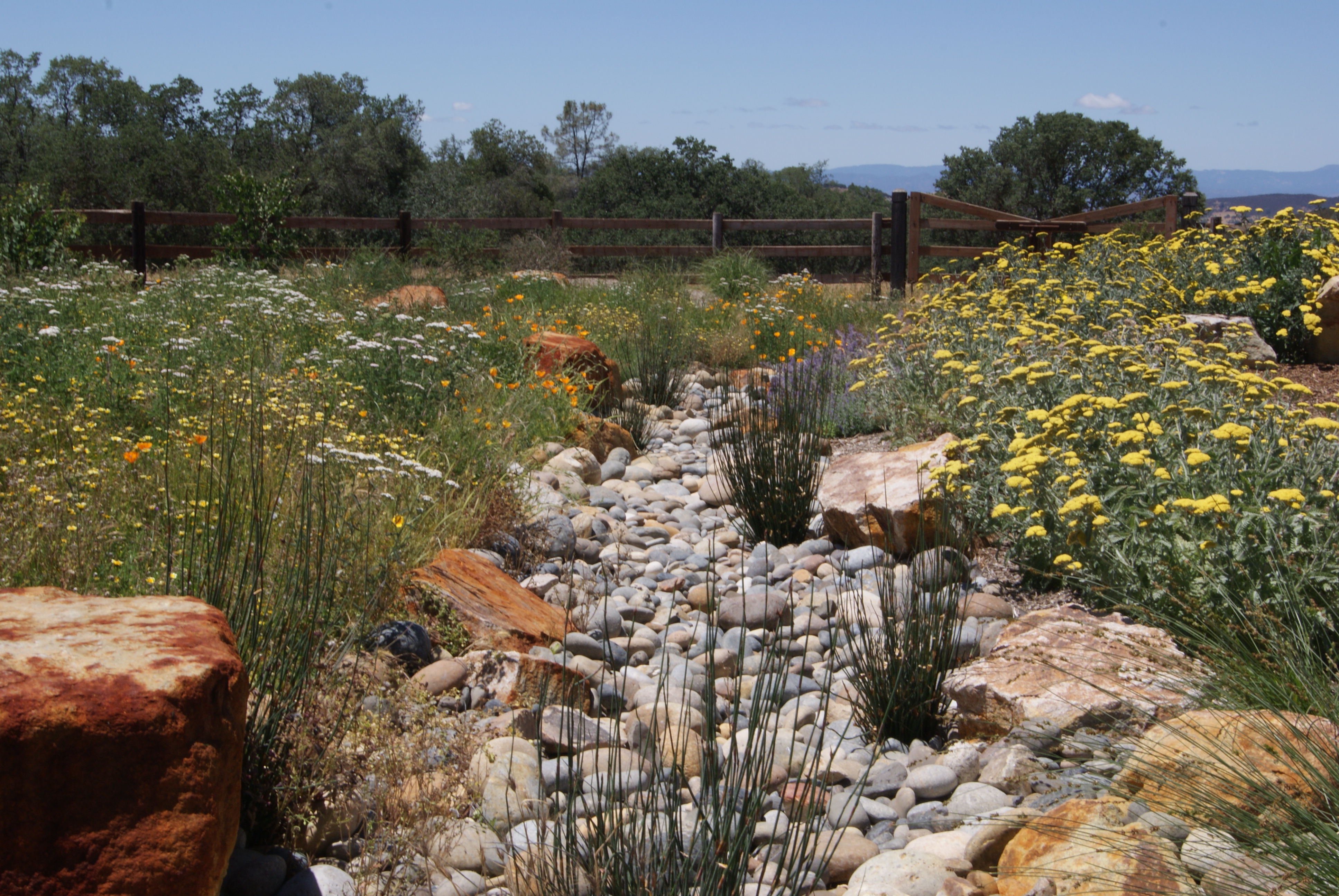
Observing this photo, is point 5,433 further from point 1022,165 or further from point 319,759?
point 1022,165

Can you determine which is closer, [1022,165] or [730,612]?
[730,612]

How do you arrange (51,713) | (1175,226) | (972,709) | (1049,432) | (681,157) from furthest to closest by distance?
(681,157)
(1175,226)
(1049,432)
(972,709)
(51,713)

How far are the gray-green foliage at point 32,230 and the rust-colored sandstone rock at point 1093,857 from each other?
11567 mm

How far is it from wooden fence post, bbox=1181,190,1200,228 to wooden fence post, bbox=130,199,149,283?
13.3m

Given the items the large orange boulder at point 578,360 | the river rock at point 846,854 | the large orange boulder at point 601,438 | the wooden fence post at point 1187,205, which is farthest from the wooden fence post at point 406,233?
the river rock at point 846,854

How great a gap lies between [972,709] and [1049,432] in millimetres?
1101

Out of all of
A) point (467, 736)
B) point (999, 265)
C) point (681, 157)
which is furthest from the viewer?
point (681, 157)

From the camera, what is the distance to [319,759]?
2.29m

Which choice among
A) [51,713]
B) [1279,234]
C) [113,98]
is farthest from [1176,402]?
[113,98]

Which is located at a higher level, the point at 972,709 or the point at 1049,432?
the point at 1049,432

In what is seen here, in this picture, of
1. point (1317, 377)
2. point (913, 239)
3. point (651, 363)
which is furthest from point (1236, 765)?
point (913, 239)

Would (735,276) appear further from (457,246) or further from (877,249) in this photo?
(457,246)

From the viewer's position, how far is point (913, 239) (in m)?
13.2

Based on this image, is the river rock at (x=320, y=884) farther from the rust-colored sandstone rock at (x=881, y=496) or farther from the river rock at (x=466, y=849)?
the rust-colored sandstone rock at (x=881, y=496)
